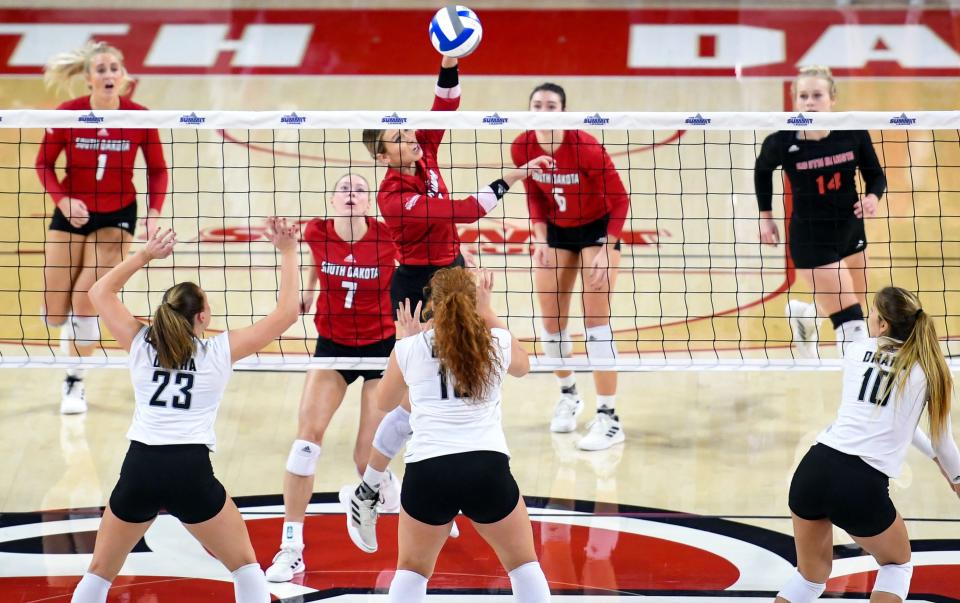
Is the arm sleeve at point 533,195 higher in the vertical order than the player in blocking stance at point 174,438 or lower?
higher

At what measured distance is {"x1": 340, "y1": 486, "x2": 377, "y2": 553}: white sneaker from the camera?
22.1ft

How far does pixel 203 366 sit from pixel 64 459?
2769 mm

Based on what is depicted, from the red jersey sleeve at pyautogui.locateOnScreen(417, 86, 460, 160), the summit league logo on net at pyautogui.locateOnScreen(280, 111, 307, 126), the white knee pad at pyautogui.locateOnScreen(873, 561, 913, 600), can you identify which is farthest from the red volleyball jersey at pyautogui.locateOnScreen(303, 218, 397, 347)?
the white knee pad at pyautogui.locateOnScreen(873, 561, 913, 600)

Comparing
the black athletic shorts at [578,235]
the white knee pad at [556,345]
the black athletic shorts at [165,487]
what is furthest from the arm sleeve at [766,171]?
the black athletic shorts at [165,487]

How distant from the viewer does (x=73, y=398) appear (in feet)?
28.8

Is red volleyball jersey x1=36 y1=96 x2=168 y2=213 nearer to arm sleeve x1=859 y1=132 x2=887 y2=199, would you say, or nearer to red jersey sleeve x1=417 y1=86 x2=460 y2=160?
red jersey sleeve x1=417 y1=86 x2=460 y2=160

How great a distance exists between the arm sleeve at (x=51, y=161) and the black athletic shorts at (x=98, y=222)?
5.3 inches

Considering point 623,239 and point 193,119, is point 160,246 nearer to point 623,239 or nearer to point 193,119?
point 193,119

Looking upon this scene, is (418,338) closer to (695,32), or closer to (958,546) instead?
(958,546)

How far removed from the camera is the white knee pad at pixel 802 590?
228 inches

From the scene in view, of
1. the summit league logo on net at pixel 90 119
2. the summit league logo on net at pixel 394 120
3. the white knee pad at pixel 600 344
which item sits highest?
the summit league logo on net at pixel 90 119

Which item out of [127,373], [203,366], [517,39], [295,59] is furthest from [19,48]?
[203,366]

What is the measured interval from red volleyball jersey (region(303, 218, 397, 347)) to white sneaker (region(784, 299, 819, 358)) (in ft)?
10.0

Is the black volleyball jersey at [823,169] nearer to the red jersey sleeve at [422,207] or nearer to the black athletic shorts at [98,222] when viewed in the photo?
the red jersey sleeve at [422,207]
